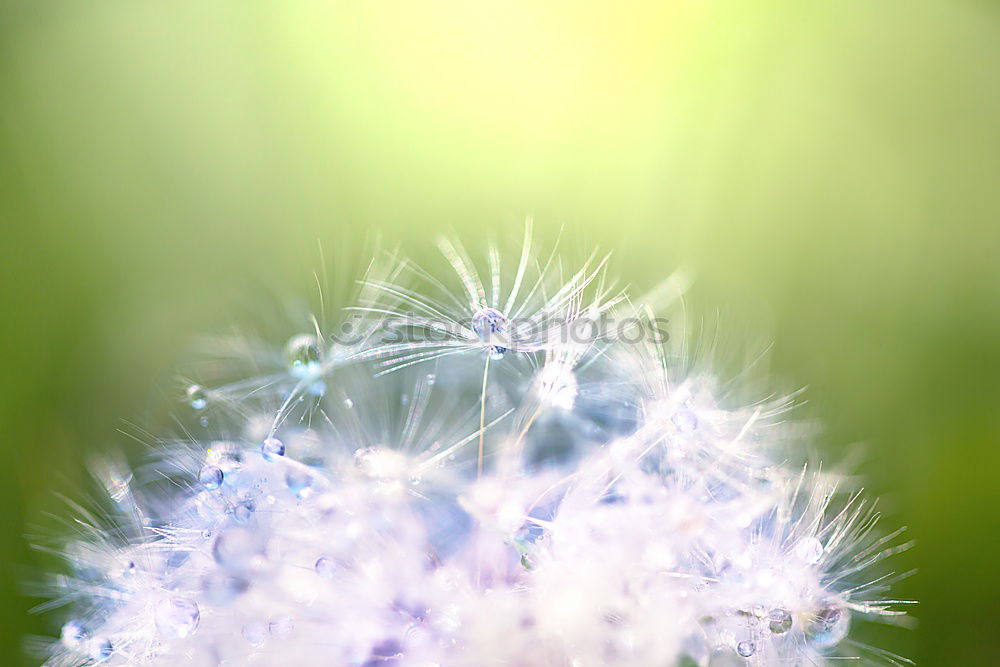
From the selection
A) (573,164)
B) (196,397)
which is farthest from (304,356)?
(573,164)

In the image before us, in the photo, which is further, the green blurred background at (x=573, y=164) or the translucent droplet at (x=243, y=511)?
the green blurred background at (x=573, y=164)

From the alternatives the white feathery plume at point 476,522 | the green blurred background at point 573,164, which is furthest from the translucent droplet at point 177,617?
the green blurred background at point 573,164

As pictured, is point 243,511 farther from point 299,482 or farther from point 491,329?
point 491,329

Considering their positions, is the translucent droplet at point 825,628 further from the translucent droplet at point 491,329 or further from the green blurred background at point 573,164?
the green blurred background at point 573,164

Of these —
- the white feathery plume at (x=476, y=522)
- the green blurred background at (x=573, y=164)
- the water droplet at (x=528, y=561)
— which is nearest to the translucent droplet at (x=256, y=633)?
the white feathery plume at (x=476, y=522)

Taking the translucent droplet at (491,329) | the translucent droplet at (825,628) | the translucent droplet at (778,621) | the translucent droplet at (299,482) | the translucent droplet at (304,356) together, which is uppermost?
the translucent droplet at (491,329)

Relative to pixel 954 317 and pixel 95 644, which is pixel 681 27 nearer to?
pixel 954 317

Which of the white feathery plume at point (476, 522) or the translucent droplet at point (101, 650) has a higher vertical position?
the white feathery plume at point (476, 522)
